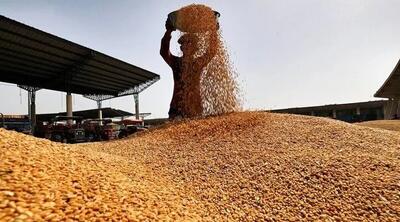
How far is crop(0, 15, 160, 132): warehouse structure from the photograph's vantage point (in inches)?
1089

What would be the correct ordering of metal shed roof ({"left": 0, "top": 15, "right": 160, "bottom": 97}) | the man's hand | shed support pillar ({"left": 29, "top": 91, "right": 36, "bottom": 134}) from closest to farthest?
the man's hand, metal shed roof ({"left": 0, "top": 15, "right": 160, "bottom": 97}), shed support pillar ({"left": 29, "top": 91, "right": 36, "bottom": 134})

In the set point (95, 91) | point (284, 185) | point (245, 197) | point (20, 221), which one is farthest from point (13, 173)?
point (95, 91)

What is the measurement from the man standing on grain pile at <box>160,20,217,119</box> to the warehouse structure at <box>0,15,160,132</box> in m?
14.4

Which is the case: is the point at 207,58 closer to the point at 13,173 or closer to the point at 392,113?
the point at 13,173

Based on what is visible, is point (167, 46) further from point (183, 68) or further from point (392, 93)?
point (392, 93)

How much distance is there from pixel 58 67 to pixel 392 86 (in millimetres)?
31440

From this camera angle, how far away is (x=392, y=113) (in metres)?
40.5

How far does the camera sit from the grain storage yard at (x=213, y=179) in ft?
13.9

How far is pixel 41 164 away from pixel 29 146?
1062 mm

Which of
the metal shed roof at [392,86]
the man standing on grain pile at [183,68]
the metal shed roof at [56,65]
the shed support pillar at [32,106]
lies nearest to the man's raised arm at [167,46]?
the man standing on grain pile at [183,68]

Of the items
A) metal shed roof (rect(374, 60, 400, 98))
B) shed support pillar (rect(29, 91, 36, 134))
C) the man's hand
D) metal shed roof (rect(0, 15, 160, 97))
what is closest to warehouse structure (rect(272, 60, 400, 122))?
metal shed roof (rect(374, 60, 400, 98))

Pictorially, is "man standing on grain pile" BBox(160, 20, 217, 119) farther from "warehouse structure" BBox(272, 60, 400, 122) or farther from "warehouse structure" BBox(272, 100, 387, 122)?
"warehouse structure" BBox(272, 100, 387, 122)

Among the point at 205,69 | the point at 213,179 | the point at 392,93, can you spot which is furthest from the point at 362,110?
the point at 213,179

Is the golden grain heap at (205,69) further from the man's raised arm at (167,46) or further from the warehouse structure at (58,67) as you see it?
the warehouse structure at (58,67)
